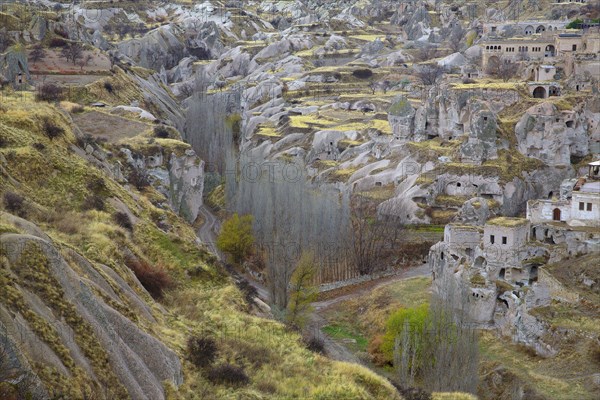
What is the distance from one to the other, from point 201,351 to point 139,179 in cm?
2702

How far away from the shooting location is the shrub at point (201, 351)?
77.9 feet

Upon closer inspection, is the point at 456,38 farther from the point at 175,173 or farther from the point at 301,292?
the point at 301,292

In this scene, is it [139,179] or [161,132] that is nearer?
[139,179]

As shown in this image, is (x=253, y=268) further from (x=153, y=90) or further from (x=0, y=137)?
(x=153, y=90)

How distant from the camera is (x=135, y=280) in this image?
28.1 metres

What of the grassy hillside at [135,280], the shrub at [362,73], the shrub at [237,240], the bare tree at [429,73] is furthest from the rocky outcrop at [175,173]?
the shrub at [362,73]

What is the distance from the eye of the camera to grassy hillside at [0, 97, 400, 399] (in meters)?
22.0

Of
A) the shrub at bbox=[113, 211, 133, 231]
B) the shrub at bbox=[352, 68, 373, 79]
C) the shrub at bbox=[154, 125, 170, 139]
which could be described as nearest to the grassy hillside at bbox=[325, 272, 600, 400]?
the shrub at bbox=[113, 211, 133, 231]

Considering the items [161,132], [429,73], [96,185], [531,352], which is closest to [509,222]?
[531,352]

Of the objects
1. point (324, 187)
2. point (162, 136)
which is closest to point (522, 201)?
point (324, 187)

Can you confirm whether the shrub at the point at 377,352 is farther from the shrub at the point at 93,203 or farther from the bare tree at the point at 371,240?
the shrub at the point at 93,203

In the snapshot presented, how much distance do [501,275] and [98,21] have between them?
123049mm

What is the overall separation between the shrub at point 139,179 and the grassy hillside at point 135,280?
227 inches

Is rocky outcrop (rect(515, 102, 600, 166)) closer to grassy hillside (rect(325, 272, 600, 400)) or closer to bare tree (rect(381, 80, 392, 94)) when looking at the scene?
grassy hillside (rect(325, 272, 600, 400))
